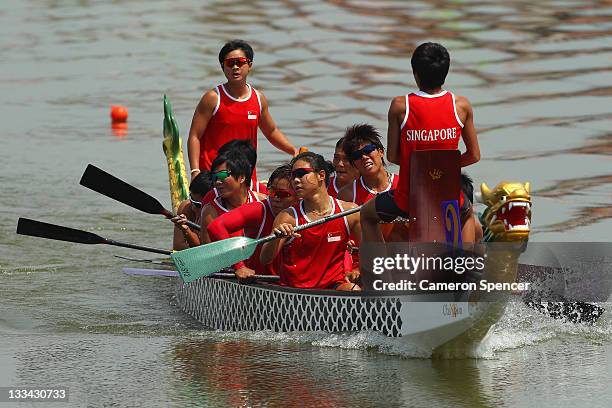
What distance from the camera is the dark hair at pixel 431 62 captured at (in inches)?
363

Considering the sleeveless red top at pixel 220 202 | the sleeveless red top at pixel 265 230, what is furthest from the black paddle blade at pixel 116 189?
the sleeveless red top at pixel 265 230

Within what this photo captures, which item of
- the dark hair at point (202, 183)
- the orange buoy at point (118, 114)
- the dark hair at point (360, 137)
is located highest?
the orange buoy at point (118, 114)

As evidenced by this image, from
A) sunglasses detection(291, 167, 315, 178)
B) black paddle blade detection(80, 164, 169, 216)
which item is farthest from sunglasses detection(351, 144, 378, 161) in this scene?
black paddle blade detection(80, 164, 169, 216)

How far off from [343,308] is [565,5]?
2151 cm

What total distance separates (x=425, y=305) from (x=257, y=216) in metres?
1.81

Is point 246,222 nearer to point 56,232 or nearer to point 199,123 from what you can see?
point 56,232

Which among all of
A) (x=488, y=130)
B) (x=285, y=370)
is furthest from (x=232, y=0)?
(x=285, y=370)

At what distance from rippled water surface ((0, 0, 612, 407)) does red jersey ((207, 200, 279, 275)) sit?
2.49ft

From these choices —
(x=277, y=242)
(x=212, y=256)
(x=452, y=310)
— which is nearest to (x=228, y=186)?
(x=212, y=256)

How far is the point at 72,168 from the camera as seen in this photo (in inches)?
713

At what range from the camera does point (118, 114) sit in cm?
2103

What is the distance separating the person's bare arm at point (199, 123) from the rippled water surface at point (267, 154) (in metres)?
1.23

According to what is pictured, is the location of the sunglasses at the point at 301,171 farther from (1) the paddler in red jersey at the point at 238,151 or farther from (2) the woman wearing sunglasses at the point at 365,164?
(1) the paddler in red jersey at the point at 238,151

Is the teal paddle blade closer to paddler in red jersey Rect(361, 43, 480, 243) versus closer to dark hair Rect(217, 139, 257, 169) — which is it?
dark hair Rect(217, 139, 257, 169)
